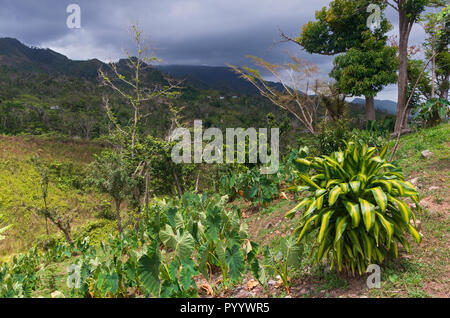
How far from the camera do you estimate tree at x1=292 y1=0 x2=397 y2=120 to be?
11.5 meters

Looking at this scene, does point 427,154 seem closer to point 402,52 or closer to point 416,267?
point 416,267

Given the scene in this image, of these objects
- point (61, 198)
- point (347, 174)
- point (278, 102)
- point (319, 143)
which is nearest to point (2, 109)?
point (61, 198)

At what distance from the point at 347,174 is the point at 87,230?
11.7 meters

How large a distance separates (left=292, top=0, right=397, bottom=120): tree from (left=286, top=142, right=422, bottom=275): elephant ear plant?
33.9 ft

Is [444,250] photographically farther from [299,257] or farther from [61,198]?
[61,198]

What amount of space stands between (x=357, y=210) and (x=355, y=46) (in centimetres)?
1252

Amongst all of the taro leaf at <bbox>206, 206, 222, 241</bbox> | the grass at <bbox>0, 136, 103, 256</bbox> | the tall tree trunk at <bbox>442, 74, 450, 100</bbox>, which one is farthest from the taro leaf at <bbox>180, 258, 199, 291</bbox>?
the tall tree trunk at <bbox>442, 74, 450, 100</bbox>

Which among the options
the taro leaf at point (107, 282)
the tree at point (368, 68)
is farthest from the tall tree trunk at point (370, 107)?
the taro leaf at point (107, 282)

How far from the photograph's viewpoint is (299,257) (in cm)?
296

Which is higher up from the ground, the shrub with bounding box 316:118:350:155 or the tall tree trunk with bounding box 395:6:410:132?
the tall tree trunk with bounding box 395:6:410:132

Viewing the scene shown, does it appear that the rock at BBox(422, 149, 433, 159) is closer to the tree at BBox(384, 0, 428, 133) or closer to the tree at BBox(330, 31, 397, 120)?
the tree at BBox(384, 0, 428, 133)

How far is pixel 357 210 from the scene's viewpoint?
2.42 meters

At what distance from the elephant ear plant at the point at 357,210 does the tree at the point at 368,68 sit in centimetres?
1024
